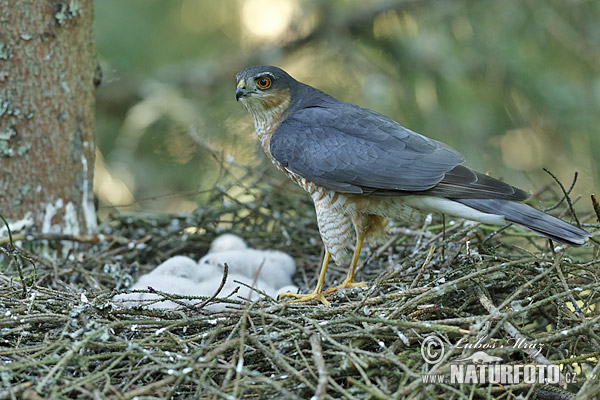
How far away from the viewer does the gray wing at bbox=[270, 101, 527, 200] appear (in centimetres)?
324

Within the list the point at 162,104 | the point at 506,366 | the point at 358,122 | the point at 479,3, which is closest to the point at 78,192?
the point at 162,104

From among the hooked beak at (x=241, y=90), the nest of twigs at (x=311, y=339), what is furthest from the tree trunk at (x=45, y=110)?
the hooked beak at (x=241, y=90)

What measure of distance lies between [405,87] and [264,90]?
6.62ft

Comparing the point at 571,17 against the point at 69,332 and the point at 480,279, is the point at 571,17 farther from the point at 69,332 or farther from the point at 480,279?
the point at 69,332

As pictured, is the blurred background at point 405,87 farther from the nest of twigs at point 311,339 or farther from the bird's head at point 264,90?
the nest of twigs at point 311,339

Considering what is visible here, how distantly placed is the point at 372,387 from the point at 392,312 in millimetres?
555

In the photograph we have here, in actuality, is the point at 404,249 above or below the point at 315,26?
below

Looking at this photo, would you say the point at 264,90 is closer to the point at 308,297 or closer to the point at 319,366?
the point at 308,297

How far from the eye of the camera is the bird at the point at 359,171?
10.5 feet

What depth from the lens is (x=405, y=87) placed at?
5531mm

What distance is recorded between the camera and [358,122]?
3648mm

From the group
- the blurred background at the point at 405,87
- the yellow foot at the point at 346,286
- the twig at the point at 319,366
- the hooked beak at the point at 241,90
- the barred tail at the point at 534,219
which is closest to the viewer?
the twig at the point at 319,366

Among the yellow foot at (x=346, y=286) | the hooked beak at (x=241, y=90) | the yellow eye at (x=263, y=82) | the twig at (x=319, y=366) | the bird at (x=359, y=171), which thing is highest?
the yellow eye at (x=263, y=82)

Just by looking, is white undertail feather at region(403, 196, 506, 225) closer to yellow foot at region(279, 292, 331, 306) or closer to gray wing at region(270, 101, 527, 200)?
gray wing at region(270, 101, 527, 200)
